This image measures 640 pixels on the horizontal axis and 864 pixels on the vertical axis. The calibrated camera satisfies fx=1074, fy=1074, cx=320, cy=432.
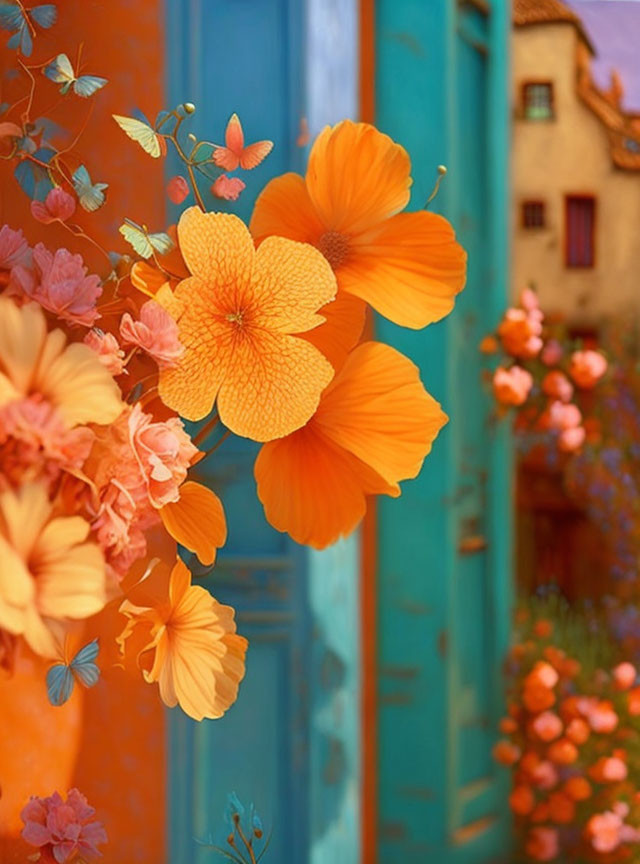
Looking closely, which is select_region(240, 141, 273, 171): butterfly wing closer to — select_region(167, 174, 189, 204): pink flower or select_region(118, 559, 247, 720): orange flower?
select_region(167, 174, 189, 204): pink flower

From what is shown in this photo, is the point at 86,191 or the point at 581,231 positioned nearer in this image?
the point at 86,191

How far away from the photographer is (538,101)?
3.66 meters

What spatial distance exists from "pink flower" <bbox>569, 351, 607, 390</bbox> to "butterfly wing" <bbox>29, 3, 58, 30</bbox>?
7.39ft

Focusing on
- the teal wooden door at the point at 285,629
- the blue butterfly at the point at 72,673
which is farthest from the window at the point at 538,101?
the blue butterfly at the point at 72,673

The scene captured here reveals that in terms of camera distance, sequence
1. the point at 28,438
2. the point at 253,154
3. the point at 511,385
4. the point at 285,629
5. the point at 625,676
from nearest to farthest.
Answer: the point at 28,438 → the point at 253,154 → the point at 285,629 → the point at 511,385 → the point at 625,676

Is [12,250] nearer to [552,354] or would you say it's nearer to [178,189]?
[178,189]

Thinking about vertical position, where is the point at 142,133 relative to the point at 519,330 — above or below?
above

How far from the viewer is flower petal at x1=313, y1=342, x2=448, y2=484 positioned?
653 mm

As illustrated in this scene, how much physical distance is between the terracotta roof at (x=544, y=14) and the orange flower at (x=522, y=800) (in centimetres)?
217

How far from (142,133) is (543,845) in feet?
8.10

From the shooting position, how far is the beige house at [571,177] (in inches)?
134

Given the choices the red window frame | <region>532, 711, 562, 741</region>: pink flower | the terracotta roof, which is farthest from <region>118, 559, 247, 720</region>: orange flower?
the red window frame

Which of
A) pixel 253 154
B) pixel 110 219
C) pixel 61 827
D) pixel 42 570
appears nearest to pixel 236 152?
pixel 253 154

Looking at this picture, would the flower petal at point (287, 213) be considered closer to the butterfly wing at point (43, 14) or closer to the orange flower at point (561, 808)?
the butterfly wing at point (43, 14)
